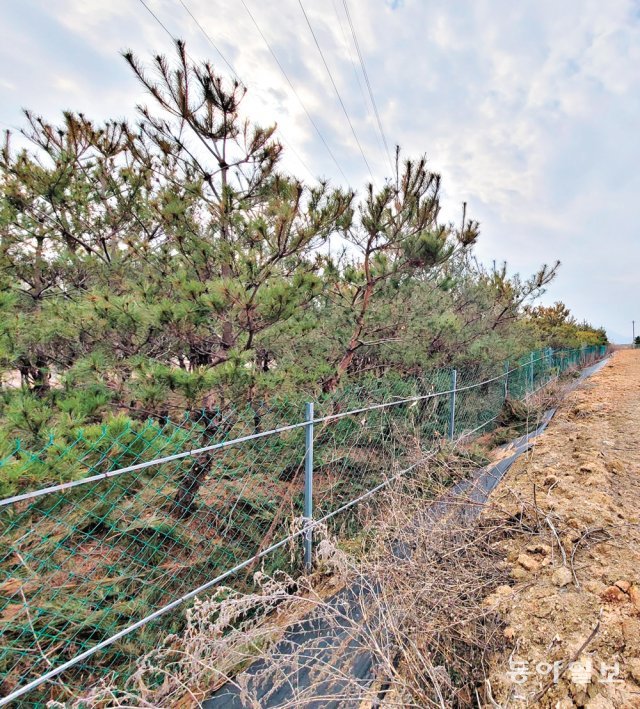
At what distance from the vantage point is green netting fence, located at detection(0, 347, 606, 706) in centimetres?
170

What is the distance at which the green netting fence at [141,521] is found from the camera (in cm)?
170

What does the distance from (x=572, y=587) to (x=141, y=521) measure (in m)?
2.52

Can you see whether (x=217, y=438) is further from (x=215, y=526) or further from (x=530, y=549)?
(x=530, y=549)

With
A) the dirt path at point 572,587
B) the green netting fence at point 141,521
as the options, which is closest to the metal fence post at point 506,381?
the dirt path at point 572,587

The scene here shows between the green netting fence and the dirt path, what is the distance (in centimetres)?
98

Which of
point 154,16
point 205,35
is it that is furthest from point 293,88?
point 154,16

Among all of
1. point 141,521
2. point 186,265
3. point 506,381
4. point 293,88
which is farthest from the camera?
point 506,381

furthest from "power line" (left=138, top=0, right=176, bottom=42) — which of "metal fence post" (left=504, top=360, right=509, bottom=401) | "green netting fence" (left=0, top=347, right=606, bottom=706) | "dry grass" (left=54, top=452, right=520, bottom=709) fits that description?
"metal fence post" (left=504, top=360, right=509, bottom=401)

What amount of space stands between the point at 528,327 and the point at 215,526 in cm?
1056

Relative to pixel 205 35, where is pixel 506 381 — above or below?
below

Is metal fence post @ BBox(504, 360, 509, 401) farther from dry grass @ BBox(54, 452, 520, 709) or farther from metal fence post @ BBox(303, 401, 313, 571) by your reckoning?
metal fence post @ BBox(303, 401, 313, 571)

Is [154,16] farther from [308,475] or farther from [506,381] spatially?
[506,381]

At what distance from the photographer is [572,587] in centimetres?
183

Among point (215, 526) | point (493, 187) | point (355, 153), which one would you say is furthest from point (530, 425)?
point (493, 187)
